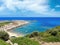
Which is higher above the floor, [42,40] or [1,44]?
[1,44]

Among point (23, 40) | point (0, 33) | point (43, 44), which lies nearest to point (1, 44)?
point (0, 33)

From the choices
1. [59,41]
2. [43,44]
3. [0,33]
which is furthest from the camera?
[59,41]

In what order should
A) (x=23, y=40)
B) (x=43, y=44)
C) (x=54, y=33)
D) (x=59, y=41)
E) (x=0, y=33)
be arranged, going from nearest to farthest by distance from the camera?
(x=0, y=33) → (x=23, y=40) → (x=43, y=44) → (x=59, y=41) → (x=54, y=33)

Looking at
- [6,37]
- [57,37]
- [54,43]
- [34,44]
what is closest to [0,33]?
[6,37]

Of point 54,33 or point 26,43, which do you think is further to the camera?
point 54,33

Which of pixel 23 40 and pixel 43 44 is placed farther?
pixel 43 44

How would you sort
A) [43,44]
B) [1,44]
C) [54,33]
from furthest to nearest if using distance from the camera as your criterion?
[54,33]
[43,44]
[1,44]

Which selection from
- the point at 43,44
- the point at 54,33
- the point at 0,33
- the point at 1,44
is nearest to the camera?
the point at 1,44

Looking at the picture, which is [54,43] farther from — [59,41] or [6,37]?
[6,37]

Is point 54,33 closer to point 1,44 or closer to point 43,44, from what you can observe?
point 43,44
